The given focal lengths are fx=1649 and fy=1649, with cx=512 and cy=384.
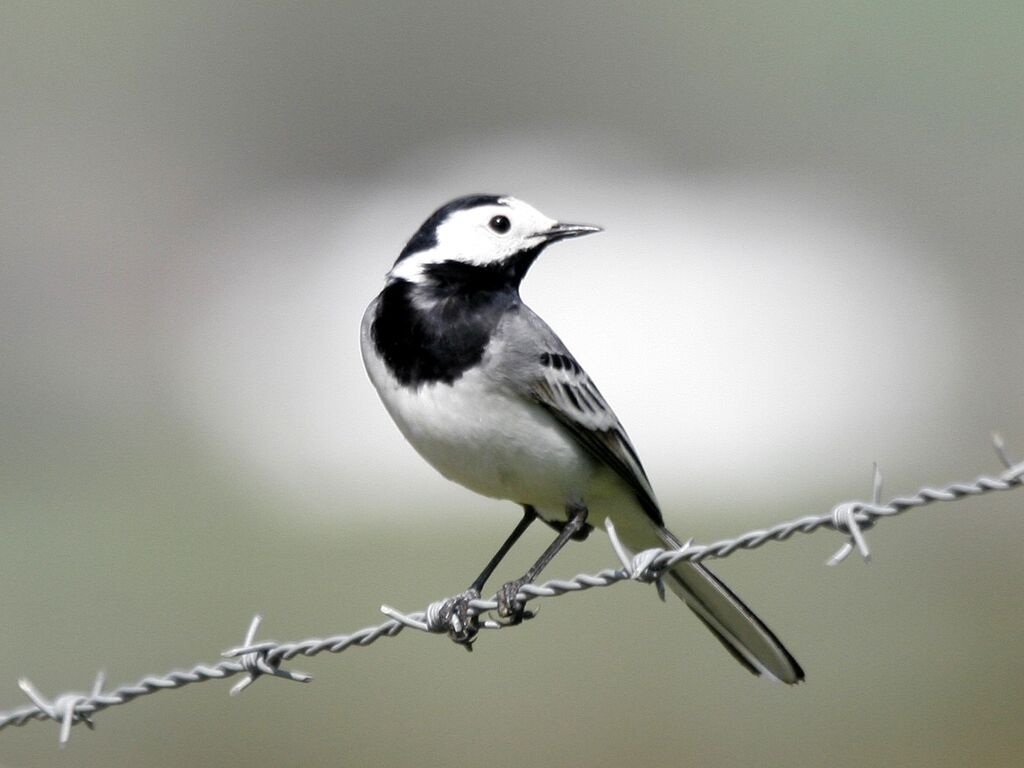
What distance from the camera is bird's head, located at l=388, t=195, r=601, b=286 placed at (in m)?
6.08

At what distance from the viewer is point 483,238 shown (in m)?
6.14

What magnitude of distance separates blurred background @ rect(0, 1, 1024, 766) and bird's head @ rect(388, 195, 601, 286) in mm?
5331

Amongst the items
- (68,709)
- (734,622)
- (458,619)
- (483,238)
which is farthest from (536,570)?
(68,709)

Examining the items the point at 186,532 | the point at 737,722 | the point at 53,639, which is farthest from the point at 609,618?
the point at 186,532

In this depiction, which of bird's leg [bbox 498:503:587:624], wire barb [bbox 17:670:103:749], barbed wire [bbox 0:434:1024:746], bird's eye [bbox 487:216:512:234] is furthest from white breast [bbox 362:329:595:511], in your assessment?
A: wire barb [bbox 17:670:103:749]

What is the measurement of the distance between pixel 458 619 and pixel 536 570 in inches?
20.6

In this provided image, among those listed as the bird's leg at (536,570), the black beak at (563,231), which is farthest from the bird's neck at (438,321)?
the bird's leg at (536,570)

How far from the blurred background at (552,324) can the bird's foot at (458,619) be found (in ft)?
17.4

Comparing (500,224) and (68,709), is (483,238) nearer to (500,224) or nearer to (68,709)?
(500,224)

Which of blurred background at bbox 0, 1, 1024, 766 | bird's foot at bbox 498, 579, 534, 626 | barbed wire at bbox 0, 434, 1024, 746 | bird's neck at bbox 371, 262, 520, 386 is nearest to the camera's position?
barbed wire at bbox 0, 434, 1024, 746

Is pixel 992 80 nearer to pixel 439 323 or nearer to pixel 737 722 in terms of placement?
pixel 737 722

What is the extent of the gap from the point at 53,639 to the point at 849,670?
21.9 feet

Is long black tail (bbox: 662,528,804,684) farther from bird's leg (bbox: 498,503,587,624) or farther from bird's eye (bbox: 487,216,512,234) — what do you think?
bird's eye (bbox: 487,216,512,234)

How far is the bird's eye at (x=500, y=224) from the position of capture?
616 cm
